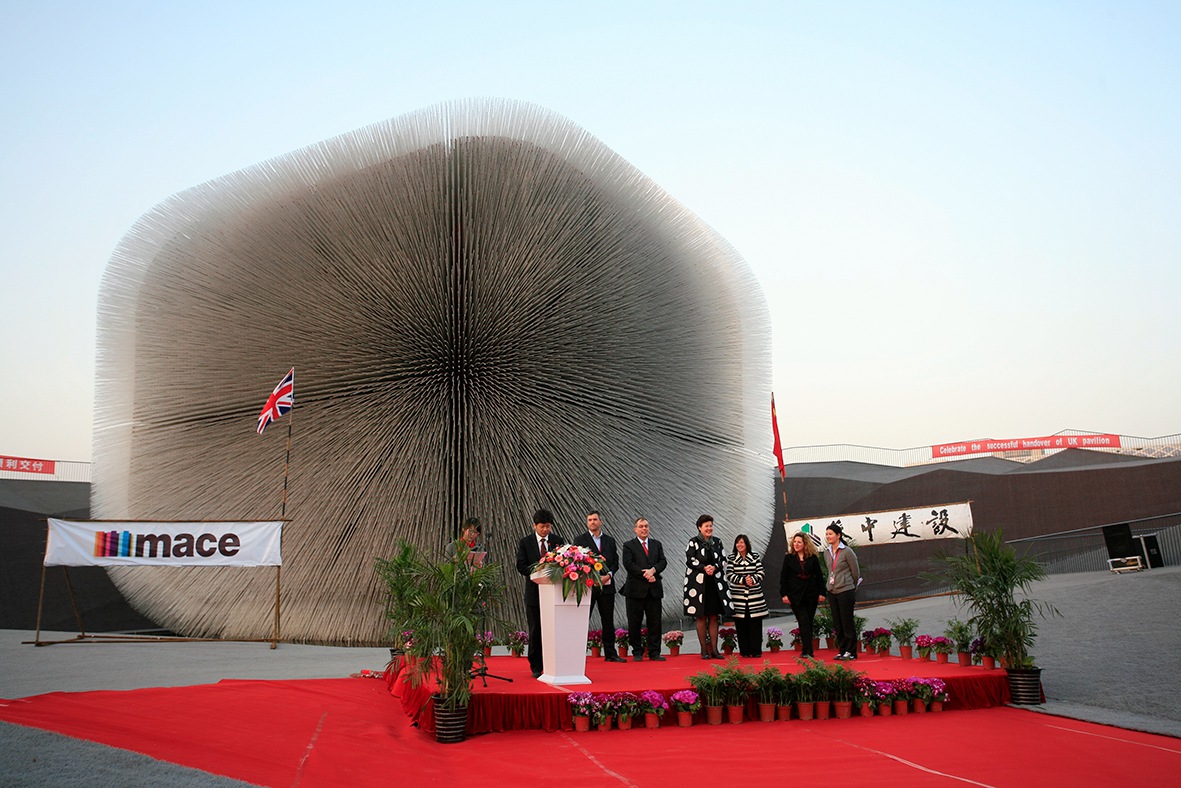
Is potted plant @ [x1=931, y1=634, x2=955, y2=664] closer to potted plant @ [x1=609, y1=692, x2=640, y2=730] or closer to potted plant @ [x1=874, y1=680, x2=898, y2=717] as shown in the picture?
potted plant @ [x1=874, y1=680, x2=898, y2=717]

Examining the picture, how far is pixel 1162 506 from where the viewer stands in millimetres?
15469

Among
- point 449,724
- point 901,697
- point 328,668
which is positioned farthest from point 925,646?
point 328,668

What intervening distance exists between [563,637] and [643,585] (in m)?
2.08

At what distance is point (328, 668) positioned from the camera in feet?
24.9

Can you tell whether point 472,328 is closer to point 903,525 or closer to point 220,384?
point 220,384

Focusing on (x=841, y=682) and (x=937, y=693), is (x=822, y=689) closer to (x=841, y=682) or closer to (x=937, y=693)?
(x=841, y=682)

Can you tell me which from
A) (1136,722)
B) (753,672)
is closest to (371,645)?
(753,672)

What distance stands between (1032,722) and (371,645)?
7449 millimetres

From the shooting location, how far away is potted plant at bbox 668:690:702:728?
4996mm

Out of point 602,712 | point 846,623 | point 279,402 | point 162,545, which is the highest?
point 279,402

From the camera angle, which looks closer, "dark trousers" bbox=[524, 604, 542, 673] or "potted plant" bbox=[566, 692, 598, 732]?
"potted plant" bbox=[566, 692, 598, 732]

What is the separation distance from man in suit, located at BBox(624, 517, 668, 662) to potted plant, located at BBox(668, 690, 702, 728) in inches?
85.8

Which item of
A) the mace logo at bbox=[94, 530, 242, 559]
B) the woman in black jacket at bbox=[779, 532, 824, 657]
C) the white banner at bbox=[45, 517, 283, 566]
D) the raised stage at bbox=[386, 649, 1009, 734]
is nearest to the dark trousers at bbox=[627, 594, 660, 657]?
the raised stage at bbox=[386, 649, 1009, 734]

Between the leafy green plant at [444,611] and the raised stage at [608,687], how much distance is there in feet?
0.93
